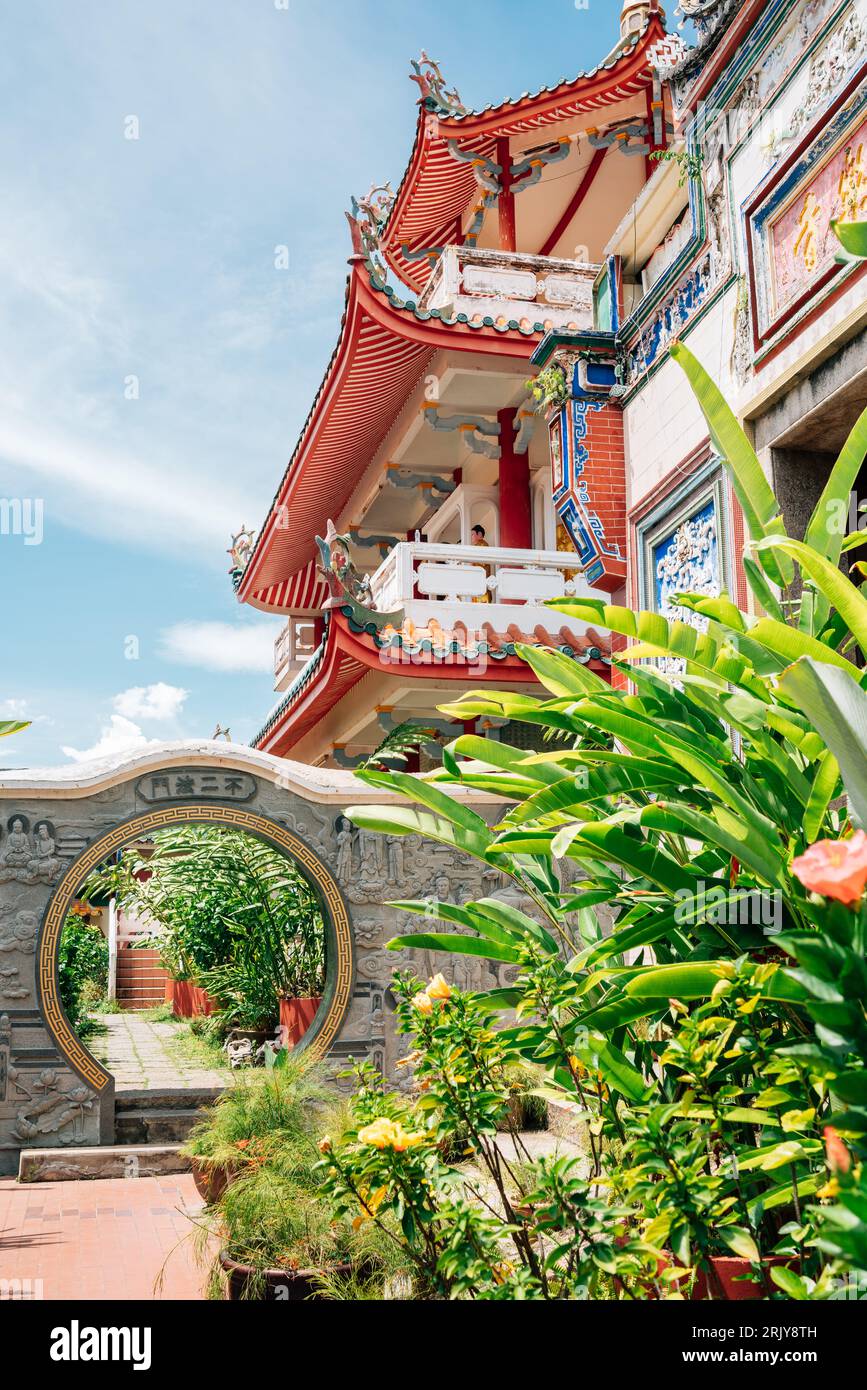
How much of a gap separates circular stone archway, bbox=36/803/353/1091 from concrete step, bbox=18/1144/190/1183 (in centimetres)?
38

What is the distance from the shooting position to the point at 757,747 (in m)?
2.68

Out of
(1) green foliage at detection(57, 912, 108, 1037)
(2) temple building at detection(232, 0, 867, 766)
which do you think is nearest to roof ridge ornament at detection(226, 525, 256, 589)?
(2) temple building at detection(232, 0, 867, 766)

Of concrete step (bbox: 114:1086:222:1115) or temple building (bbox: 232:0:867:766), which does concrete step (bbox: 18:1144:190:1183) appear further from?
temple building (bbox: 232:0:867:766)

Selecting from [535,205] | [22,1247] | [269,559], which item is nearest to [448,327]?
[535,205]

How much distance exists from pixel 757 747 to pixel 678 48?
434 centimetres

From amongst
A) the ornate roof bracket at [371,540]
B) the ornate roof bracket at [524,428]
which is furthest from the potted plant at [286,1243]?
the ornate roof bracket at [371,540]

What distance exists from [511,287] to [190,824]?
6.51 metres

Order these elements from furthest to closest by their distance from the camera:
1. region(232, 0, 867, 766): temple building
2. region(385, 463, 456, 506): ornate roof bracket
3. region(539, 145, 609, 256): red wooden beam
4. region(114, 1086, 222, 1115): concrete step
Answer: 1. region(385, 463, 456, 506): ornate roof bracket
2. region(539, 145, 609, 256): red wooden beam
3. region(114, 1086, 222, 1115): concrete step
4. region(232, 0, 867, 766): temple building

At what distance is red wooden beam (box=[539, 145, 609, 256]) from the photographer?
12.8 m

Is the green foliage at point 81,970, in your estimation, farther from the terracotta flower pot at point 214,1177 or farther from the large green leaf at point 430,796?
the large green leaf at point 430,796

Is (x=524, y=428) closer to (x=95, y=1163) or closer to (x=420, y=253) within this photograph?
(x=420, y=253)

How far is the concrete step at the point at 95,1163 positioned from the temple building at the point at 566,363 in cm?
366
